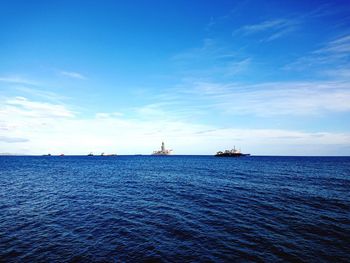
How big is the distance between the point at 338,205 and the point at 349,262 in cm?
1932

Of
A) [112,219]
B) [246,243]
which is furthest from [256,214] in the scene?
[112,219]

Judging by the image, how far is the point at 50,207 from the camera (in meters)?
31.0

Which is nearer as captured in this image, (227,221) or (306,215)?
(227,221)

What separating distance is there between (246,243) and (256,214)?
30.1ft

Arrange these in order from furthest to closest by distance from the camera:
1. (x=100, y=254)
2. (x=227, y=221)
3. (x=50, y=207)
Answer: (x=50, y=207)
(x=227, y=221)
(x=100, y=254)

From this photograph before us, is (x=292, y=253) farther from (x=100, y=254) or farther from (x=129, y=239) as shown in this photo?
(x=100, y=254)

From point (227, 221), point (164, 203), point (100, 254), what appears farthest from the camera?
point (164, 203)

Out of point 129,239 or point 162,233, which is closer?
point 129,239

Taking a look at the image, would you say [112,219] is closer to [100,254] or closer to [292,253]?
[100,254]

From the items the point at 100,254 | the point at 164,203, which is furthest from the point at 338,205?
the point at 100,254

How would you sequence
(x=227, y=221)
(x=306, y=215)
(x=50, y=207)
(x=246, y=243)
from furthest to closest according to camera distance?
(x=50, y=207)
(x=306, y=215)
(x=227, y=221)
(x=246, y=243)

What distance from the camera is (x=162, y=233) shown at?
69.5 feet

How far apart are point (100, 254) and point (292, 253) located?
15.8 metres

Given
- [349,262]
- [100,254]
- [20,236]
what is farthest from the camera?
[20,236]
